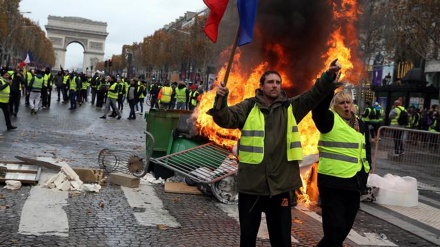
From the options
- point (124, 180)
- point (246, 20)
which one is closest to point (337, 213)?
point (246, 20)

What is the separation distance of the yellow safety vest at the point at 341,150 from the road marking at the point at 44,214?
2.70 metres

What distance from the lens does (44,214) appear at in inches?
245

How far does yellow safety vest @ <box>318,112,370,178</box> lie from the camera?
4.72m

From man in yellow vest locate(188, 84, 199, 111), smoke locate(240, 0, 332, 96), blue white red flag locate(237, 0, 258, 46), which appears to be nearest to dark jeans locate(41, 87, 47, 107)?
man in yellow vest locate(188, 84, 199, 111)

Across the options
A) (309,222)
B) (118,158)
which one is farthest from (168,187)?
(309,222)

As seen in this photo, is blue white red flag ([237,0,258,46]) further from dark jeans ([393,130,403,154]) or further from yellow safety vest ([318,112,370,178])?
dark jeans ([393,130,403,154])

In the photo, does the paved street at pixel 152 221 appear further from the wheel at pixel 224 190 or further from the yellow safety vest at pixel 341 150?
the yellow safety vest at pixel 341 150

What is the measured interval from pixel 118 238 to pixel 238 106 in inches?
86.5

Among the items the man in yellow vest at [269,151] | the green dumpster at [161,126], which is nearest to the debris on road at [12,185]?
the green dumpster at [161,126]

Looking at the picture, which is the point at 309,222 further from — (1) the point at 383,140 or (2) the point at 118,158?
(1) the point at 383,140

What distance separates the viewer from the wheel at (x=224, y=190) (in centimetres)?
762

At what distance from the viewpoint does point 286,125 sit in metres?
4.15

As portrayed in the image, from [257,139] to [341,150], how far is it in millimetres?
1018

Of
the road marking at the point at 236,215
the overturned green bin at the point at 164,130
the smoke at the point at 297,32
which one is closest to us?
the road marking at the point at 236,215
